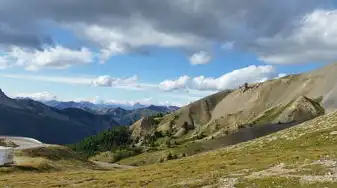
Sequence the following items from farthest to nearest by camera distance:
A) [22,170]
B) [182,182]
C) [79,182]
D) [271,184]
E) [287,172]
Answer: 1. [22,170]
2. [79,182]
3. [182,182]
4. [287,172]
5. [271,184]

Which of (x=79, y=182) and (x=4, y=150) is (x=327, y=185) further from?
(x=4, y=150)

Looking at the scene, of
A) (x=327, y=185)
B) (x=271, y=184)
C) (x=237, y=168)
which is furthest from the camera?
(x=237, y=168)

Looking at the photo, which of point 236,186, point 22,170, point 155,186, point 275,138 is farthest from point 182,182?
point 275,138

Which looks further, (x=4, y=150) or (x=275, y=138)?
(x=275, y=138)

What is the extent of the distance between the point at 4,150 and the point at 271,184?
97.1 meters

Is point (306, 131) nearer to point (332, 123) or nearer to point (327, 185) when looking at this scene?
point (332, 123)

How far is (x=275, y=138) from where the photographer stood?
149 meters

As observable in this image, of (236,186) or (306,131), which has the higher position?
(306,131)

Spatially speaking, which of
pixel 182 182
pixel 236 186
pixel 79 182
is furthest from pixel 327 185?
pixel 79 182

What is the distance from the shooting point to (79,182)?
3265 inches

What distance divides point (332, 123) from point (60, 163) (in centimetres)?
8739

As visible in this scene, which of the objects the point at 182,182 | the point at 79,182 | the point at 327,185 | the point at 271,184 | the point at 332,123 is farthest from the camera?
the point at 332,123

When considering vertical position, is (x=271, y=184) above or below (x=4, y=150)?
below

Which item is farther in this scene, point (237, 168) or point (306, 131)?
point (306, 131)
